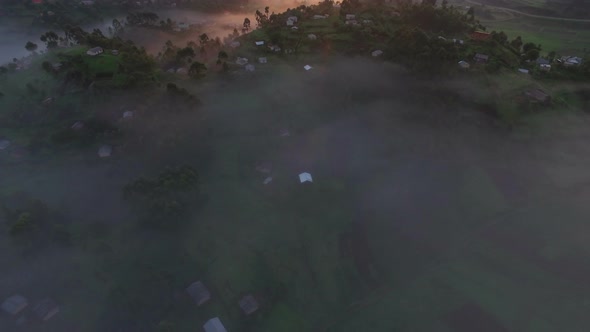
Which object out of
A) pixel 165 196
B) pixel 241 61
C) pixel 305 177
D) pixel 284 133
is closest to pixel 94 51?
pixel 241 61

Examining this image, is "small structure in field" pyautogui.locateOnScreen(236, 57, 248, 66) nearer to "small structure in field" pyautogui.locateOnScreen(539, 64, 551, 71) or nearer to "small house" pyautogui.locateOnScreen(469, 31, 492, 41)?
"small house" pyautogui.locateOnScreen(469, 31, 492, 41)

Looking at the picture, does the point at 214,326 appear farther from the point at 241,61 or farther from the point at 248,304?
the point at 241,61

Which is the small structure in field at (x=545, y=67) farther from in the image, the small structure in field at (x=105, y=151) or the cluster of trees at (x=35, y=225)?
the cluster of trees at (x=35, y=225)

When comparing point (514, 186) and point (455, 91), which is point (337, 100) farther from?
point (514, 186)

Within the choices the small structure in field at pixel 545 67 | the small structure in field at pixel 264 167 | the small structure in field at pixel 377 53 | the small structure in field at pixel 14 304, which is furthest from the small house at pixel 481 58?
the small structure in field at pixel 14 304

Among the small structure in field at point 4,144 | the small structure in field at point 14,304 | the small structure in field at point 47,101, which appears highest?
the small structure in field at point 47,101

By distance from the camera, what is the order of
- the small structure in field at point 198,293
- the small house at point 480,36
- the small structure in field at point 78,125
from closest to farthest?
the small structure in field at point 198,293, the small structure in field at point 78,125, the small house at point 480,36

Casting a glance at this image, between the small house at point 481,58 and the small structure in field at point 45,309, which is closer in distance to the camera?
the small structure in field at point 45,309
